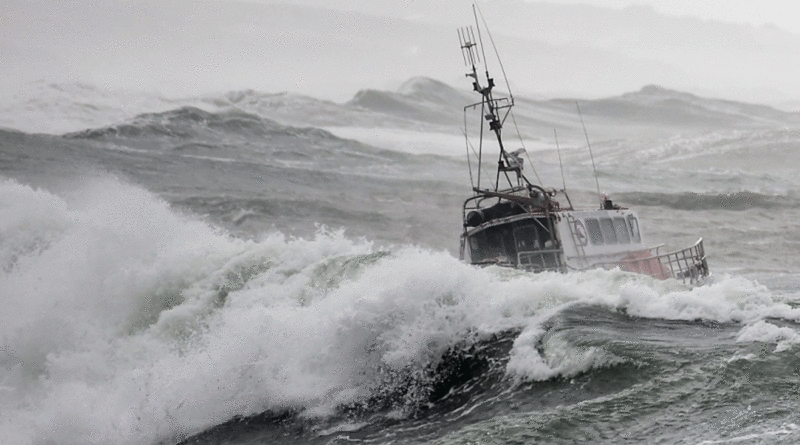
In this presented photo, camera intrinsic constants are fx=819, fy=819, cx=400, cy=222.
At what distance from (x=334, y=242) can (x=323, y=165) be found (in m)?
22.5

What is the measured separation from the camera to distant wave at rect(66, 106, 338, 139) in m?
31.7

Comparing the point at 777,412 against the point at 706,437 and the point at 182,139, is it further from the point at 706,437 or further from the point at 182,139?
the point at 182,139

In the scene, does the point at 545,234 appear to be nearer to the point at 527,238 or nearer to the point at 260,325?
the point at 527,238

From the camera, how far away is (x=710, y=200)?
3203cm

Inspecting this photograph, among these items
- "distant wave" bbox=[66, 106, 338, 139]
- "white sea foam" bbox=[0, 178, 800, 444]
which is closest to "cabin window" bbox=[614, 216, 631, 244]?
"white sea foam" bbox=[0, 178, 800, 444]

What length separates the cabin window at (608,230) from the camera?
1220 centimetres

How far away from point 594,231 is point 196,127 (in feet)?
83.6

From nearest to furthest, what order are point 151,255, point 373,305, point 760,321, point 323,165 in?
point 760,321
point 373,305
point 151,255
point 323,165

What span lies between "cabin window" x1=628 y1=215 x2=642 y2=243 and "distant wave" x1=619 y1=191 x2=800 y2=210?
19.0 meters

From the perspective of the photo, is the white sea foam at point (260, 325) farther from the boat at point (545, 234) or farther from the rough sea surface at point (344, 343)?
the boat at point (545, 234)

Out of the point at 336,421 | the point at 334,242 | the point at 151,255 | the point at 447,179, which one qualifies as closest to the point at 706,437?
the point at 336,421

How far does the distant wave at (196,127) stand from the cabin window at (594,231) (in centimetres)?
2345

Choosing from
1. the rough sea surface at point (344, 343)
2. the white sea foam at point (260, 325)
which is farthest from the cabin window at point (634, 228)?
the white sea foam at point (260, 325)

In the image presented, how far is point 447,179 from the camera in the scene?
3269 centimetres
